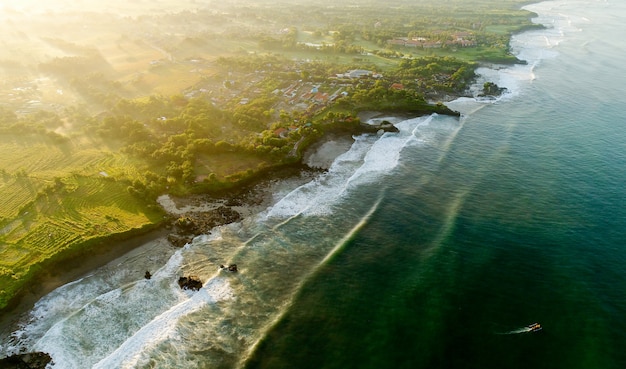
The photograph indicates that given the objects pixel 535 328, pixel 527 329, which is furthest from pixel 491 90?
pixel 527 329

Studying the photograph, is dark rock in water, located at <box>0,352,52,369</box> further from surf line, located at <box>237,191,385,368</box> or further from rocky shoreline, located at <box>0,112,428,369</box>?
surf line, located at <box>237,191,385,368</box>

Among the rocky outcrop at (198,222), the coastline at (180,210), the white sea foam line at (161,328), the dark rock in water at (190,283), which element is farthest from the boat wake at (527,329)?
the rocky outcrop at (198,222)

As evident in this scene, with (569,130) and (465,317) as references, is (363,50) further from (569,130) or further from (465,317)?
(465,317)

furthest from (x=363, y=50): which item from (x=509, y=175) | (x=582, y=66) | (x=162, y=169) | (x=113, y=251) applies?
(x=113, y=251)

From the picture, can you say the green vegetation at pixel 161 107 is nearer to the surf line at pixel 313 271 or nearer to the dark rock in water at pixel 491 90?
the dark rock in water at pixel 491 90

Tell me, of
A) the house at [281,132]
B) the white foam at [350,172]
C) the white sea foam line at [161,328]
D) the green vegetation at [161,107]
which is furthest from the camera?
the house at [281,132]

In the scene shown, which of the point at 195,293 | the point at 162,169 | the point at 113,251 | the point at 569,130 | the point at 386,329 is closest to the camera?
the point at 386,329

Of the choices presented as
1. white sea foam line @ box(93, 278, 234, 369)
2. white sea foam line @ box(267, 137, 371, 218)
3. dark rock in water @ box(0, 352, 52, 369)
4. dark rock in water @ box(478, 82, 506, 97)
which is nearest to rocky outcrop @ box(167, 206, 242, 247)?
white sea foam line @ box(267, 137, 371, 218)

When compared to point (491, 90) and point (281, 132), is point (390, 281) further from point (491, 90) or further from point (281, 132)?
point (491, 90)
